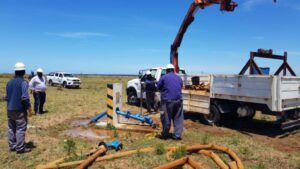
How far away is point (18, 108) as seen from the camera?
23.4 feet

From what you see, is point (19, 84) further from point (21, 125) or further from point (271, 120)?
point (271, 120)

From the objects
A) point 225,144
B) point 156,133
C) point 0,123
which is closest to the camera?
point 225,144

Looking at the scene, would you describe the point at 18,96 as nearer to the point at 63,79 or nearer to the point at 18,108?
the point at 18,108

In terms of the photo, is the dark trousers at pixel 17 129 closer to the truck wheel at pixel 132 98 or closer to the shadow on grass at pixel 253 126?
the shadow on grass at pixel 253 126

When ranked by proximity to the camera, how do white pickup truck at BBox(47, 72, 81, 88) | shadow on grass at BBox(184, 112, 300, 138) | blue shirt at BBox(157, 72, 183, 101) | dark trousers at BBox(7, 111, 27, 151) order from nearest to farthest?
dark trousers at BBox(7, 111, 27, 151)
blue shirt at BBox(157, 72, 183, 101)
shadow on grass at BBox(184, 112, 300, 138)
white pickup truck at BBox(47, 72, 81, 88)

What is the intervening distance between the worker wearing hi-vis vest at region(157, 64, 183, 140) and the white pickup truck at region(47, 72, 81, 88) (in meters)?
26.5

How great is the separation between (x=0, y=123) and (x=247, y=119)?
8964 mm

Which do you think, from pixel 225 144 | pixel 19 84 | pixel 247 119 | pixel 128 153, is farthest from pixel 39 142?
pixel 247 119

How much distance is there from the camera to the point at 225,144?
8.16 meters

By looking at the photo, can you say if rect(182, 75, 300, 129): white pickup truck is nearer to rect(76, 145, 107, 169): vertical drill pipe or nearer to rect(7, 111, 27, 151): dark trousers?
rect(76, 145, 107, 169): vertical drill pipe

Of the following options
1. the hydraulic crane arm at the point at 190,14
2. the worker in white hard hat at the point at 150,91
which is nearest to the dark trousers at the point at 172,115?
the worker in white hard hat at the point at 150,91

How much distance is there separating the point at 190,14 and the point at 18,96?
28.7 feet

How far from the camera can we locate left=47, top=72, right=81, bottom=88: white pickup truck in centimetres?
3384

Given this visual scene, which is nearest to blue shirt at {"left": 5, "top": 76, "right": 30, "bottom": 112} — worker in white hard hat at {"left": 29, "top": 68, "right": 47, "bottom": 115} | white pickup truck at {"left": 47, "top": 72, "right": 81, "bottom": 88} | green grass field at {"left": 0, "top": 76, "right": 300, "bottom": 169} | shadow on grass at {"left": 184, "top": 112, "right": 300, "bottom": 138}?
green grass field at {"left": 0, "top": 76, "right": 300, "bottom": 169}
